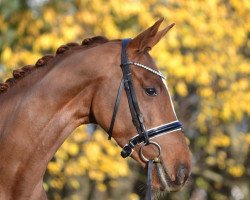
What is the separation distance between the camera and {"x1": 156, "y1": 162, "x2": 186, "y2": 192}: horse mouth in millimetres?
4152

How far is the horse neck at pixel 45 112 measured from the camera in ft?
13.5

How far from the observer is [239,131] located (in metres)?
11.6

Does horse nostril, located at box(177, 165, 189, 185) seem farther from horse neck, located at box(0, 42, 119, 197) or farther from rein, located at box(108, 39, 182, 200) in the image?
horse neck, located at box(0, 42, 119, 197)

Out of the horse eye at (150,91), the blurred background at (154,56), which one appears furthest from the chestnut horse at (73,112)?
the blurred background at (154,56)

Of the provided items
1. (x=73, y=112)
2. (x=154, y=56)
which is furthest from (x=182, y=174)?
(x=154, y=56)

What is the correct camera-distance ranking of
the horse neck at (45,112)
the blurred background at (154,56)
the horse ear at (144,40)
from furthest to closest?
1. the blurred background at (154,56)
2. the horse ear at (144,40)
3. the horse neck at (45,112)

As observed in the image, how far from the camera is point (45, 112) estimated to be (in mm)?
4152

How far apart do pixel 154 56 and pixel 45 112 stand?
478 cm

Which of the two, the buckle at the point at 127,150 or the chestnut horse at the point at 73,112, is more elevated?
the chestnut horse at the point at 73,112

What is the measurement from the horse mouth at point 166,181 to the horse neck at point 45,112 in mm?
565

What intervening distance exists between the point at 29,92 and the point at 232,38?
594cm

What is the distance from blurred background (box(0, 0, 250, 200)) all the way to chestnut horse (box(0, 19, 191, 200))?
386 cm

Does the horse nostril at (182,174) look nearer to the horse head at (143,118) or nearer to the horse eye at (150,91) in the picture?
the horse head at (143,118)

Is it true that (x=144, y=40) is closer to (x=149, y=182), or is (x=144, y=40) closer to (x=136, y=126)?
(x=136, y=126)
